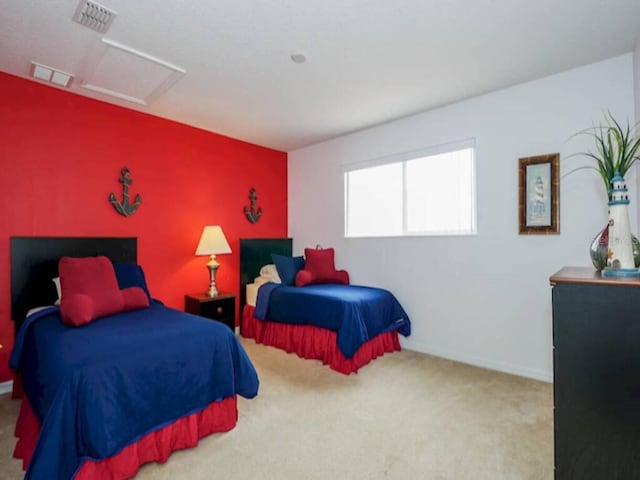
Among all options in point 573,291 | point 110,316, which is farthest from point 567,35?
point 110,316

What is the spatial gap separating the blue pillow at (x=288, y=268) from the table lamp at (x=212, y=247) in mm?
629

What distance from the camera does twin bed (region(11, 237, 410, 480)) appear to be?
1.47 metres

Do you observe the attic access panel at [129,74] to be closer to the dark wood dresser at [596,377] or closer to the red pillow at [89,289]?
the red pillow at [89,289]

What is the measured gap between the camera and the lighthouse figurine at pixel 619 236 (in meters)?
1.41

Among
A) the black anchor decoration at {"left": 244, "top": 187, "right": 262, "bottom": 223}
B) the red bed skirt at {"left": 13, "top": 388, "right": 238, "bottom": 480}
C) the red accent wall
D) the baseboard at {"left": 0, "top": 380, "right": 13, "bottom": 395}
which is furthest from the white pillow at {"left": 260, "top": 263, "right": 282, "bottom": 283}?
the baseboard at {"left": 0, "top": 380, "right": 13, "bottom": 395}

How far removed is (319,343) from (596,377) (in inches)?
88.8

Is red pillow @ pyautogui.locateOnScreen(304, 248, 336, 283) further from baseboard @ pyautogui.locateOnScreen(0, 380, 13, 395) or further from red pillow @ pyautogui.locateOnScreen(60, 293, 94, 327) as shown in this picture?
baseboard @ pyautogui.locateOnScreen(0, 380, 13, 395)

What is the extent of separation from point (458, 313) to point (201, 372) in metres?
2.44

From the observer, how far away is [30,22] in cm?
202

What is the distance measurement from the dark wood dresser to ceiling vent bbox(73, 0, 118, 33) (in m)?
2.75

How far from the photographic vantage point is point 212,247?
3604 millimetres

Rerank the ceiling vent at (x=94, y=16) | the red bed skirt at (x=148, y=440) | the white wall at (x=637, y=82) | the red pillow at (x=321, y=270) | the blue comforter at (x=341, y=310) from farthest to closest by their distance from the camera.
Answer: the red pillow at (x=321, y=270) → the blue comforter at (x=341, y=310) → the white wall at (x=637, y=82) → the ceiling vent at (x=94, y=16) → the red bed skirt at (x=148, y=440)

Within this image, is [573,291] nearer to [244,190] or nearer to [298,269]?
[298,269]

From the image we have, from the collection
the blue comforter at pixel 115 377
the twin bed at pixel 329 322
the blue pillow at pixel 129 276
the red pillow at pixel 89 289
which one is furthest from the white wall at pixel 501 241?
the red pillow at pixel 89 289
